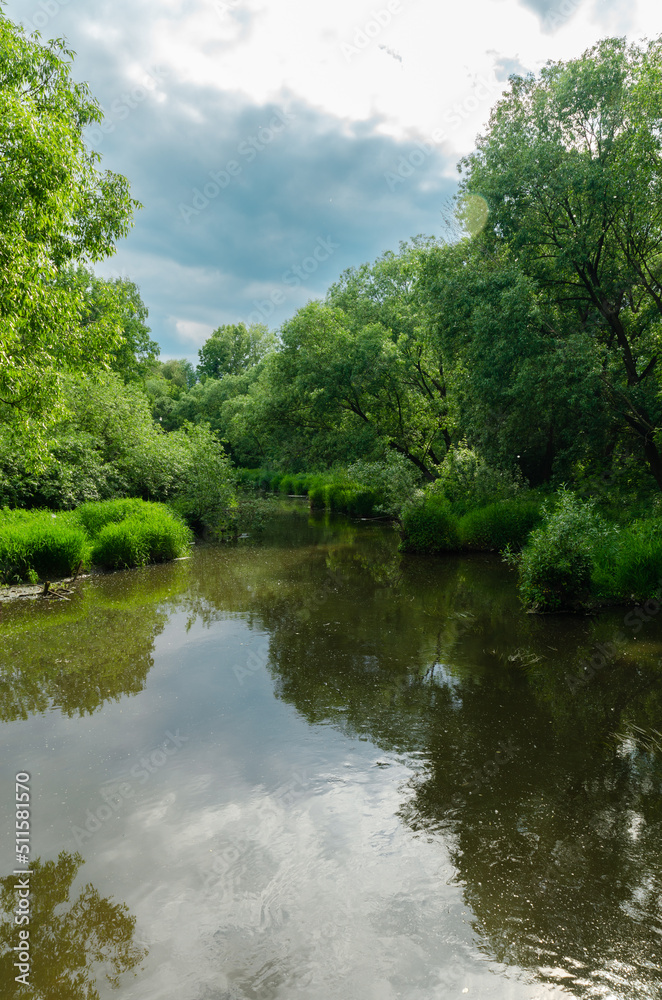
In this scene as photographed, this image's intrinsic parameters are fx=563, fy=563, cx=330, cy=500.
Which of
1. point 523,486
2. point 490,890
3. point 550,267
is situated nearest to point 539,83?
point 550,267

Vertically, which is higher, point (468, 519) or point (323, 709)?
point (468, 519)

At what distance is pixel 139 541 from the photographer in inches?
600

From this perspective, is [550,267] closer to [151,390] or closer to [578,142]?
[578,142]

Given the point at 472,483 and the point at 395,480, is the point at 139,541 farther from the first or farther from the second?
the point at 472,483

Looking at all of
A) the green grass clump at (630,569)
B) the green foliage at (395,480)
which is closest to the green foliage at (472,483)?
the green foliage at (395,480)

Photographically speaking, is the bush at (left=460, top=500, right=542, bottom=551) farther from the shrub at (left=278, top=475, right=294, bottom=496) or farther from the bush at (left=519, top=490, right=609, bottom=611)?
the shrub at (left=278, top=475, right=294, bottom=496)

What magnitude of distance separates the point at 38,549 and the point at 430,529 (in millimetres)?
10845

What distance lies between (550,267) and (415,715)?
16.3m

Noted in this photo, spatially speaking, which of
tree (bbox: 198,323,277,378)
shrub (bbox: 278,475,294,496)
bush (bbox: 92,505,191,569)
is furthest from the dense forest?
tree (bbox: 198,323,277,378)

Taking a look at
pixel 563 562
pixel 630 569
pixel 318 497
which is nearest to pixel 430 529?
pixel 563 562

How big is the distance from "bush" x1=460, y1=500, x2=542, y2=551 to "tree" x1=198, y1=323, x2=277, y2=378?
6832 centimetres

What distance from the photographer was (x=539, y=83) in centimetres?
1742

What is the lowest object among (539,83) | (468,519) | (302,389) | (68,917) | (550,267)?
(68,917)

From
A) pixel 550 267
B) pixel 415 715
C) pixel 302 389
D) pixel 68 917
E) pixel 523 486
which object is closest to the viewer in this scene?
pixel 68 917
